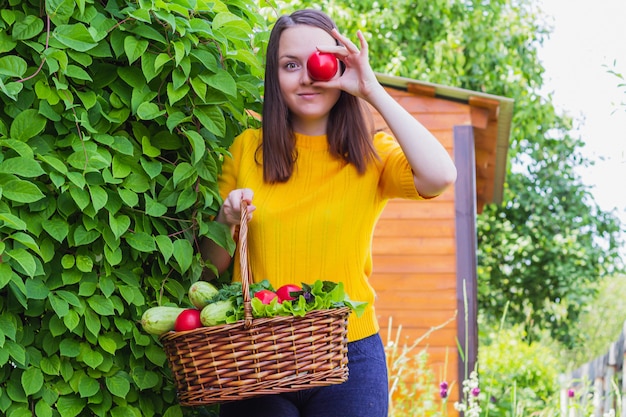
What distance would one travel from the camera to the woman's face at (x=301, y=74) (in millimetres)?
2201

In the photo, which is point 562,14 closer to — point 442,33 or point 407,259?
point 442,33

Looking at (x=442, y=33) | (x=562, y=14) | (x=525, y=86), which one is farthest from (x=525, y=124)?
(x=562, y=14)

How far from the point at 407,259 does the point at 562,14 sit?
11.3 metres

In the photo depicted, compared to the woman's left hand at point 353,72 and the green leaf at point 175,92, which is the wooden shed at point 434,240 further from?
the green leaf at point 175,92

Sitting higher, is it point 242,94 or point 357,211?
point 242,94

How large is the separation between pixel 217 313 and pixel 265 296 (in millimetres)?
109

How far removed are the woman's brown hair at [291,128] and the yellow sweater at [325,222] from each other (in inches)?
1.1

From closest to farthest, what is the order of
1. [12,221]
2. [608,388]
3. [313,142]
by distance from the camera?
[12,221] < [313,142] < [608,388]

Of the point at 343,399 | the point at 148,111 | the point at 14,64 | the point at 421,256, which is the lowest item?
the point at 421,256

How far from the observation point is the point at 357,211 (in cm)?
217

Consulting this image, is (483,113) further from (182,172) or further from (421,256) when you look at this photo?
(182,172)

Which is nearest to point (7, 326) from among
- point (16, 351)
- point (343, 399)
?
point (16, 351)

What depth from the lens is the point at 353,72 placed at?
7.07 feet

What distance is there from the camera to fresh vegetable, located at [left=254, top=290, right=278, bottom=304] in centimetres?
185
